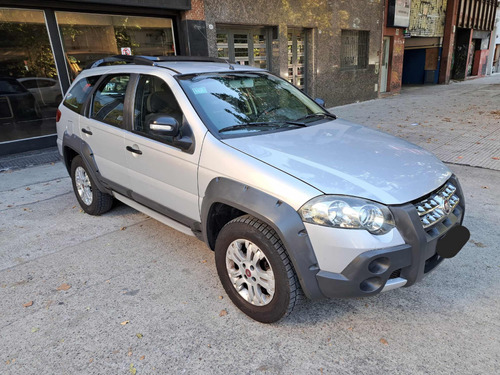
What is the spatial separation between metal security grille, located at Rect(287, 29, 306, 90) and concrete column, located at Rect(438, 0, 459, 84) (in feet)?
48.1

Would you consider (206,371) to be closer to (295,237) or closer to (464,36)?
(295,237)

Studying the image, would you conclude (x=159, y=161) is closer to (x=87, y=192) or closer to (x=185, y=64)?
(x=185, y=64)

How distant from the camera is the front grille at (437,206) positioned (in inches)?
87.9

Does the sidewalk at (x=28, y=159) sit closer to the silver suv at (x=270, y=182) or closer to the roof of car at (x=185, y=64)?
the silver suv at (x=270, y=182)

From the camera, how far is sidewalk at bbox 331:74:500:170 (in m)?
6.66

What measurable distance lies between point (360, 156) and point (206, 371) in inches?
69.2

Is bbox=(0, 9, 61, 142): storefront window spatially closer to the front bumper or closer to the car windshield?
the car windshield

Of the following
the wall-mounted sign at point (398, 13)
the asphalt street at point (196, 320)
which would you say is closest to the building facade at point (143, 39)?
the wall-mounted sign at point (398, 13)

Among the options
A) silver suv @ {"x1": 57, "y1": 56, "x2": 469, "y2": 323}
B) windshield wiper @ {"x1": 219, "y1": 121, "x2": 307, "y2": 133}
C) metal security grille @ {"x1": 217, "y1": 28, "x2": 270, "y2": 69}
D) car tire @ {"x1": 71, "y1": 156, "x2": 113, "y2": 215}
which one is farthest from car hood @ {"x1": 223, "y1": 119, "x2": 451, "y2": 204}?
metal security grille @ {"x1": 217, "y1": 28, "x2": 270, "y2": 69}

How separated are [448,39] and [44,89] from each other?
76.1 feet

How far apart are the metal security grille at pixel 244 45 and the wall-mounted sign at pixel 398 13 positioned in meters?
7.39

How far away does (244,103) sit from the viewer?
10.3ft

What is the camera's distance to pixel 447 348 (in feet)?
7.39

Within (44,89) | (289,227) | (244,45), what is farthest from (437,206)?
(244,45)
